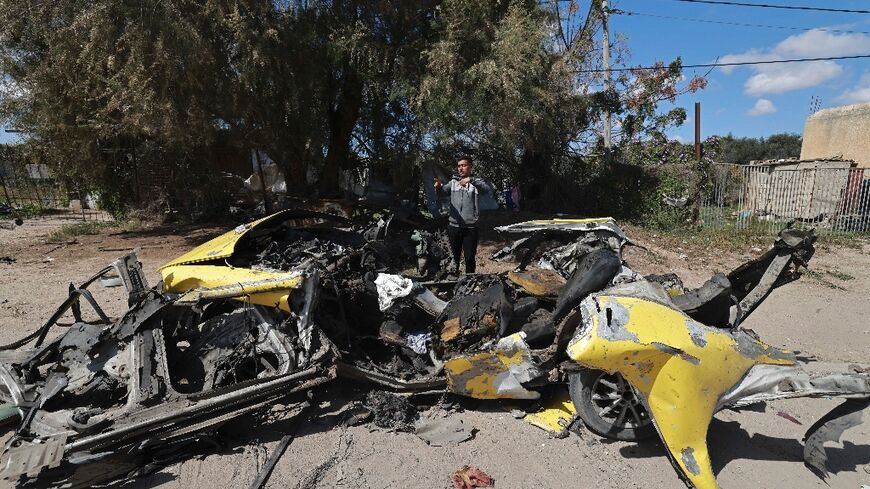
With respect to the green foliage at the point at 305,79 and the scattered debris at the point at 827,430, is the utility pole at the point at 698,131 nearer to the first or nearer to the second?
the green foliage at the point at 305,79

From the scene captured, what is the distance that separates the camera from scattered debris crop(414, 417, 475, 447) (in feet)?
11.1

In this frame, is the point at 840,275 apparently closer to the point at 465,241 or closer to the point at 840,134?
the point at 465,241

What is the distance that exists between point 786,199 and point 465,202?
37.0 ft

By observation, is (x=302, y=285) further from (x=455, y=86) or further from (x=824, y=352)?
(x=455, y=86)

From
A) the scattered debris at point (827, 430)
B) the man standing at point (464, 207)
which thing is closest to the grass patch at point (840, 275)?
the man standing at point (464, 207)

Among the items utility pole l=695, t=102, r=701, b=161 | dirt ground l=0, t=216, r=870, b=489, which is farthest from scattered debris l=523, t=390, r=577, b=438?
utility pole l=695, t=102, r=701, b=161

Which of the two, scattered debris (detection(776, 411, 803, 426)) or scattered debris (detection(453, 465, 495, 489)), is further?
scattered debris (detection(776, 411, 803, 426))

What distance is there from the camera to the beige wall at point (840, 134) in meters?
19.3

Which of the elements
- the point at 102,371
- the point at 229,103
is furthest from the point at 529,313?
the point at 229,103

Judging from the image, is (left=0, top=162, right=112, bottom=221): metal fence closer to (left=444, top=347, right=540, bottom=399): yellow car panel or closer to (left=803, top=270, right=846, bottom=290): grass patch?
(left=444, top=347, right=540, bottom=399): yellow car panel

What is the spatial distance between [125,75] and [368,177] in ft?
18.4

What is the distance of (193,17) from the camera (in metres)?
8.67

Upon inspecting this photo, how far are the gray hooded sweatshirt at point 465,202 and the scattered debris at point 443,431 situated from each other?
296 cm

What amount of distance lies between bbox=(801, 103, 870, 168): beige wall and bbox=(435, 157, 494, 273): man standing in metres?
19.2
